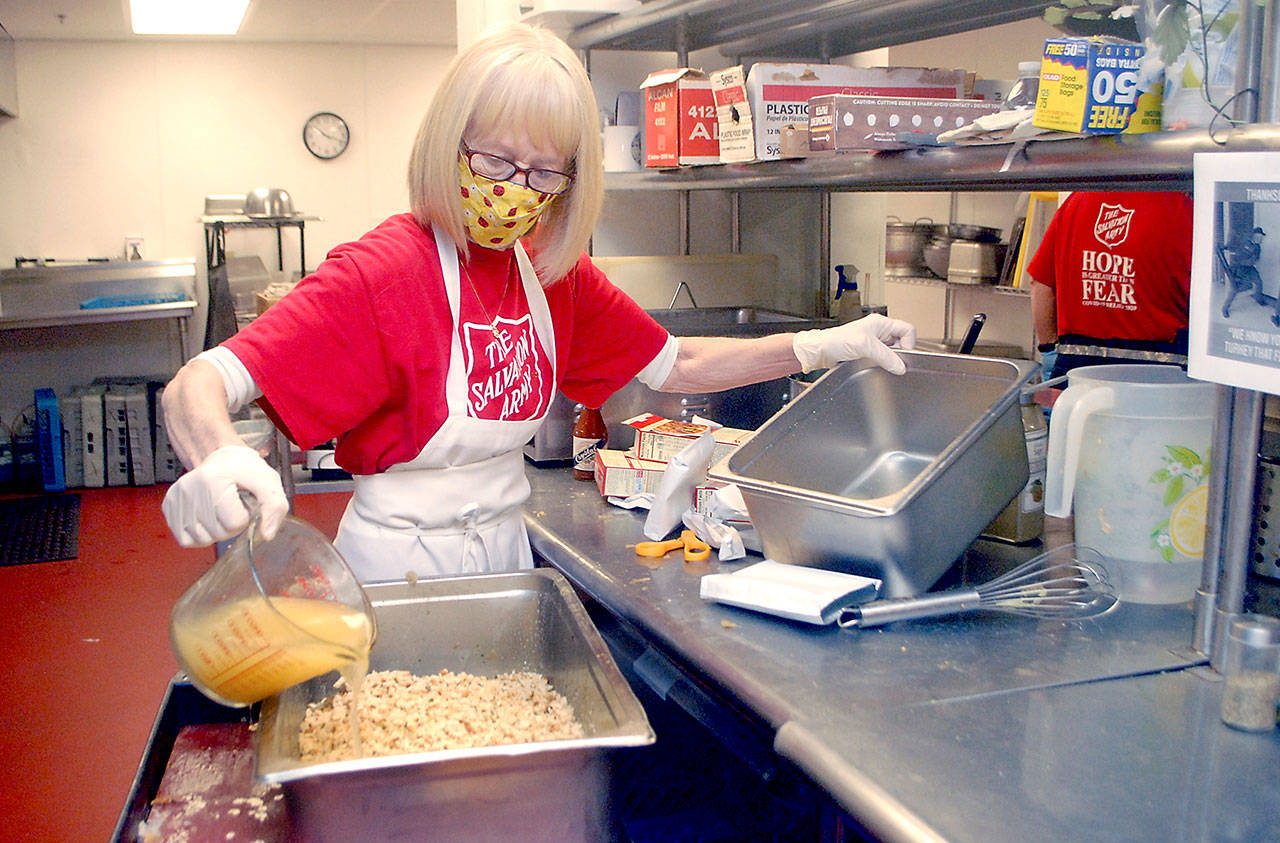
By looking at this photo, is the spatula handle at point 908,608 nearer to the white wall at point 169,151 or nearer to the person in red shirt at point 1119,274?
the person in red shirt at point 1119,274

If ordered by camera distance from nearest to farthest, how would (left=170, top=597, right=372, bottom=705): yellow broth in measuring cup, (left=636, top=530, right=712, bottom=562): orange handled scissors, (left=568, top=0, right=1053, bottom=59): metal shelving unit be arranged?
(left=170, top=597, right=372, bottom=705): yellow broth in measuring cup < (left=636, top=530, right=712, bottom=562): orange handled scissors < (left=568, top=0, right=1053, bottom=59): metal shelving unit

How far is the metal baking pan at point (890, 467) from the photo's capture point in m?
1.40

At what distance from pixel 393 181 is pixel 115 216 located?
5.56 ft

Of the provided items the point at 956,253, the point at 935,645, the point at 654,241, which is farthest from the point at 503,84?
the point at 956,253

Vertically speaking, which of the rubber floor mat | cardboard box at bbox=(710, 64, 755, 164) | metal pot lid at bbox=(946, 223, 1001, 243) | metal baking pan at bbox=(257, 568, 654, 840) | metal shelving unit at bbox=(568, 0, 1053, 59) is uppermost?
metal shelving unit at bbox=(568, 0, 1053, 59)

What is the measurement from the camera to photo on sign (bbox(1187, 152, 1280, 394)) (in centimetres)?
108

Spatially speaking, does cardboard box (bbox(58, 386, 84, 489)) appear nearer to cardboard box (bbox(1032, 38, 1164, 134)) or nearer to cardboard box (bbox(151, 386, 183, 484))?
cardboard box (bbox(151, 386, 183, 484))

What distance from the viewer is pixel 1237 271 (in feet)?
3.70

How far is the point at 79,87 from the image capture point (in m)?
6.51

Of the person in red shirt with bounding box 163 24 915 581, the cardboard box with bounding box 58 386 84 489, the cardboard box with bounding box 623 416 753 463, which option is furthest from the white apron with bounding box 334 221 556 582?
the cardboard box with bounding box 58 386 84 489

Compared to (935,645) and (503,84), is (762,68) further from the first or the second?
(935,645)

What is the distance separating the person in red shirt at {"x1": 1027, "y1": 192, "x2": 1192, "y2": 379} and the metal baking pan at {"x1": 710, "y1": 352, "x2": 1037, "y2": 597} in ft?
4.69

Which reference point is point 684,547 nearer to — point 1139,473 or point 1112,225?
point 1139,473

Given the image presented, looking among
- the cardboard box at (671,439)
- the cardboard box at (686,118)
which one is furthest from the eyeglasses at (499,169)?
the cardboard box at (686,118)
